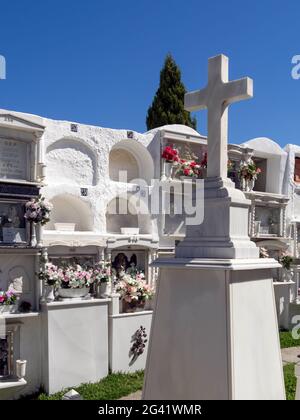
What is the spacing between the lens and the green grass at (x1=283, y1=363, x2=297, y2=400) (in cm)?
904

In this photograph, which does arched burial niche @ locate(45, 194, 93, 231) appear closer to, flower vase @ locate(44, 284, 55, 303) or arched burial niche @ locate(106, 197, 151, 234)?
arched burial niche @ locate(106, 197, 151, 234)

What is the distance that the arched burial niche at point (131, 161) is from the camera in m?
12.7

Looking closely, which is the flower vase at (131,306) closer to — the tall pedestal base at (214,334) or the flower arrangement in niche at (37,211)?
the flower arrangement in niche at (37,211)

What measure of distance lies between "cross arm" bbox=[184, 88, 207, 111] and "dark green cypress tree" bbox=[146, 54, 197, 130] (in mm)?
15371

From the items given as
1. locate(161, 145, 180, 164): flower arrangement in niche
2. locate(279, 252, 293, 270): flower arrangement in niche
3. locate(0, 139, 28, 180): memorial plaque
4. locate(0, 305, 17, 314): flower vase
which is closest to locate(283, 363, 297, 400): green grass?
locate(279, 252, 293, 270): flower arrangement in niche

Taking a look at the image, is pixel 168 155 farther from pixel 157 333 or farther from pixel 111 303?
pixel 157 333

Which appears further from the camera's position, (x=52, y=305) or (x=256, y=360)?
(x=52, y=305)

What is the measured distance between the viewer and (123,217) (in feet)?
41.7

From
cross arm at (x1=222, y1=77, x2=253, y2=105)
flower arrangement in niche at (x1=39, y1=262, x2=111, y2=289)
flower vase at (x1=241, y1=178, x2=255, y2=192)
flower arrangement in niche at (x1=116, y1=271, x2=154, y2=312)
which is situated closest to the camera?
cross arm at (x1=222, y1=77, x2=253, y2=105)

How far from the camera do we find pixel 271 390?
14.0ft

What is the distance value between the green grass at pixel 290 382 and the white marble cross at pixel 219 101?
5.98 m

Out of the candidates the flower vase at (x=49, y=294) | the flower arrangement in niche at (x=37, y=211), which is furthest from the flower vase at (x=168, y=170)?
the flower vase at (x=49, y=294)
